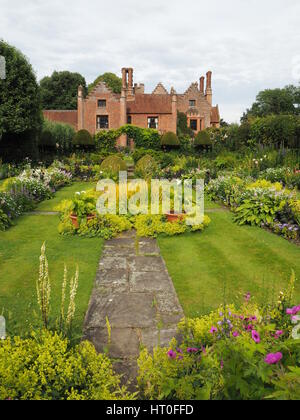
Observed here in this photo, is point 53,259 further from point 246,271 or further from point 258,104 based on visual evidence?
point 258,104

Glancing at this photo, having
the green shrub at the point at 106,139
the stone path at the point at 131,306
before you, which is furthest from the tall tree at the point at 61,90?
the stone path at the point at 131,306

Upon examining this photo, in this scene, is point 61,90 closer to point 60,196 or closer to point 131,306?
point 60,196

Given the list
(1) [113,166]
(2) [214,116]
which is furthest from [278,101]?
(1) [113,166]

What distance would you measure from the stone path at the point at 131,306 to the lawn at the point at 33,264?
0.60ft

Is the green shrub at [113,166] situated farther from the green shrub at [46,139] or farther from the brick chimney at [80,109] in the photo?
the brick chimney at [80,109]

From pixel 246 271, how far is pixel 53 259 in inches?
127

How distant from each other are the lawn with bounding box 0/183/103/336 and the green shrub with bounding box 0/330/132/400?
34 cm

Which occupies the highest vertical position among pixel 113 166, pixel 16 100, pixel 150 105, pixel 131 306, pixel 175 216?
pixel 150 105

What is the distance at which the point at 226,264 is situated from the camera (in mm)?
5707

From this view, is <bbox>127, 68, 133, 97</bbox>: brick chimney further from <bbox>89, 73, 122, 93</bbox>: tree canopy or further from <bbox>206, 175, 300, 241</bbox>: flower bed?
<bbox>206, 175, 300, 241</bbox>: flower bed

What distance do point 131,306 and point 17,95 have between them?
1662 centimetres

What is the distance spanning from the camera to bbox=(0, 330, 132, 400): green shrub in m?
2.37

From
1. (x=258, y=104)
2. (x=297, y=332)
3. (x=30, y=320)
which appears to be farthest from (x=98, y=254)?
(x=258, y=104)

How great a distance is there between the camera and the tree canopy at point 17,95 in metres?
17.4
